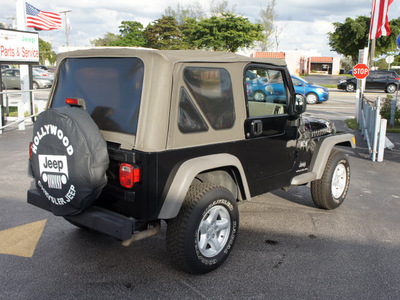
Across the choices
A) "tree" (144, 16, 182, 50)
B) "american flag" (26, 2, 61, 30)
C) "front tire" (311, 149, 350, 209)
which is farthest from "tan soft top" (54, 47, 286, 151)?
"tree" (144, 16, 182, 50)

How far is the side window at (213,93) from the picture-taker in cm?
342

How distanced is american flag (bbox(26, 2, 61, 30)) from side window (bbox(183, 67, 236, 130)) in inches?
537

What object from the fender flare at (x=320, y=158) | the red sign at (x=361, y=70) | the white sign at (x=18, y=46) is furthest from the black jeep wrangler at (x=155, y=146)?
the red sign at (x=361, y=70)

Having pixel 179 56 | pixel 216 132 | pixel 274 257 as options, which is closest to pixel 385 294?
pixel 274 257

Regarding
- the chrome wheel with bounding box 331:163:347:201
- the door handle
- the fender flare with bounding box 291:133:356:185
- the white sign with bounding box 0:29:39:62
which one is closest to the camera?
the door handle

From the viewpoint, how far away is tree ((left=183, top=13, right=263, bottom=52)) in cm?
3359

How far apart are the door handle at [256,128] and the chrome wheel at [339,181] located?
1.76 m

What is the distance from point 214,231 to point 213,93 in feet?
4.10

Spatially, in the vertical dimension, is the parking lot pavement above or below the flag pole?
below

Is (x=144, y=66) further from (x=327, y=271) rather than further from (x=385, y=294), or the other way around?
(x=385, y=294)

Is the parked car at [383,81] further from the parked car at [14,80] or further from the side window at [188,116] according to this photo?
the side window at [188,116]

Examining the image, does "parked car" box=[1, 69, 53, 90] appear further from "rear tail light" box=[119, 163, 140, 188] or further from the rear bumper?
"rear tail light" box=[119, 163, 140, 188]

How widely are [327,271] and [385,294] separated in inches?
20.6

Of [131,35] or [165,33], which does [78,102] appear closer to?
[165,33]
